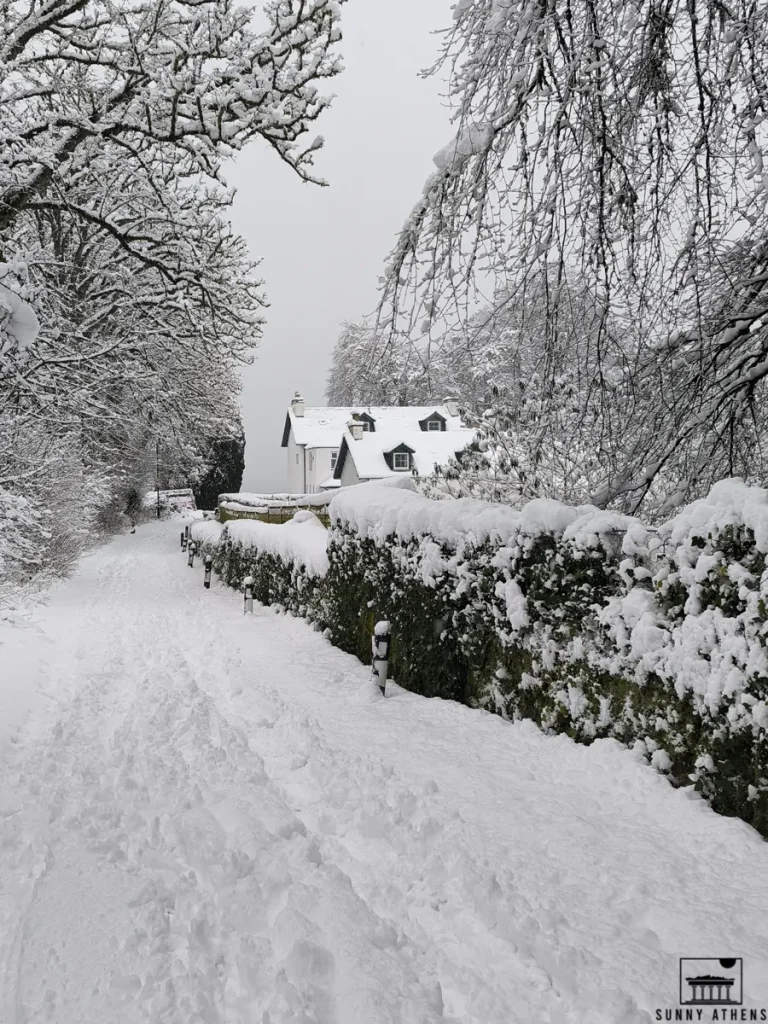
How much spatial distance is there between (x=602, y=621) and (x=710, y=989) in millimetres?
2072

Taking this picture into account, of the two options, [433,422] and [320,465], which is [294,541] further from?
[320,465]

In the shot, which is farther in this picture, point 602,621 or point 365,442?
point 365,442

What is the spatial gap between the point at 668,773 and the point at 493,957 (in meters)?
1.69

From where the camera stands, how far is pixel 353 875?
3084 millimetres

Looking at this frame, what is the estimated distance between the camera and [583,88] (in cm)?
303

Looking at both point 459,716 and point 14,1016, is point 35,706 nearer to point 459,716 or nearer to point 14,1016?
point 459,716

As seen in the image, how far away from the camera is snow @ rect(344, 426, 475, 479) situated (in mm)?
37844

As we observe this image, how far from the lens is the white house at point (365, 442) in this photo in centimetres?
3838

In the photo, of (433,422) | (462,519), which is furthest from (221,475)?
(462,519)

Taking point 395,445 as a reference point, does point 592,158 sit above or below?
below

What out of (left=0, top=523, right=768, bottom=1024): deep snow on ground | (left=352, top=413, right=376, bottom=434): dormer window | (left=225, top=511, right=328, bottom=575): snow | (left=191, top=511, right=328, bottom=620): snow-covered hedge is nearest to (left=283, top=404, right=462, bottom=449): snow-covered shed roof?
(left=352, top=413, right=376, bottom=434): dormer window

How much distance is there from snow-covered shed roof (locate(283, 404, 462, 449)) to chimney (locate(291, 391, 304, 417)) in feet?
1.09

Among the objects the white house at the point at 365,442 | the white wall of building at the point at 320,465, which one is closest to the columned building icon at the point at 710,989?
the white house at the point at 365,442
